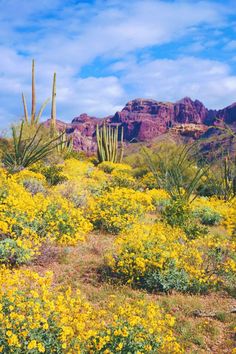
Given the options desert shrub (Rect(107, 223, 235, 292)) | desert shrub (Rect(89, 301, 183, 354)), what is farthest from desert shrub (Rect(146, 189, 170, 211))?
desert shrub (Rect(89, 301, 183, 354))

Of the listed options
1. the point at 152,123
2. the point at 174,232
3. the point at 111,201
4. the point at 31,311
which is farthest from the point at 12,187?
the point at 152,123

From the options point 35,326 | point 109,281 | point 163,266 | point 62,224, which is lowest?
point 109,281

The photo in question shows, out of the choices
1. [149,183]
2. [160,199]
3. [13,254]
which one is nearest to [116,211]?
[13,254]

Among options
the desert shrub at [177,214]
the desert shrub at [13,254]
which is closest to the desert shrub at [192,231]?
the desert shrub at [177,214]

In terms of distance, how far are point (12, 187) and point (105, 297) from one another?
3202 mm

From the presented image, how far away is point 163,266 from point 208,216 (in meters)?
5.33

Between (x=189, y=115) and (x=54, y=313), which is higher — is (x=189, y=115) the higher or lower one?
the higher one

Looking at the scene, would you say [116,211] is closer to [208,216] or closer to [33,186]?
[33,186]

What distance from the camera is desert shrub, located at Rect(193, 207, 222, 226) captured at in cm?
1081

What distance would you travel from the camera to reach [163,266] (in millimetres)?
5836

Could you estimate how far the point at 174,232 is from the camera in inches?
270

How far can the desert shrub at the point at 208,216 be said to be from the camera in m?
10.8

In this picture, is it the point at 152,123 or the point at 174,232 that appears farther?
the point at 152,123

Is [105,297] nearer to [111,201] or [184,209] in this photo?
[111,201]
